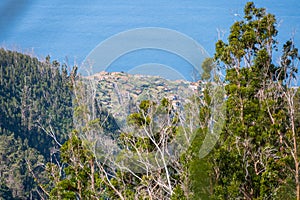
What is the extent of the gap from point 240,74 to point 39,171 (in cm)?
1343

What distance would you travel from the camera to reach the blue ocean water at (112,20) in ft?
90.0

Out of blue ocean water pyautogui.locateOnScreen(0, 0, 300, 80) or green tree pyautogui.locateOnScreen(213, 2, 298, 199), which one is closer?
green tree pyautogui.locateOnScreen(213, 2, 298, 199)

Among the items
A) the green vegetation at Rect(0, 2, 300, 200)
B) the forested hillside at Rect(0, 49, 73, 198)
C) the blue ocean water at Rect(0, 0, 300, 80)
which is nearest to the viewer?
the green vegetation at Rect(0, 2, 300, 200)

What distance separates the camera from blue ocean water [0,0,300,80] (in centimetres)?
2744

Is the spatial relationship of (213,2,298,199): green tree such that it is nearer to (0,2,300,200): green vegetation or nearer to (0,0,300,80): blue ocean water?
(0,2,300,200): green vegetation

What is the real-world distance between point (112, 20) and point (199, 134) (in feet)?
89.5

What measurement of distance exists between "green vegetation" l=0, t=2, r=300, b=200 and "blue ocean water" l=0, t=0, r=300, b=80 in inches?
766

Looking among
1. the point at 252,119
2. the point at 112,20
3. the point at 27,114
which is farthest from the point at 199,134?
the point at 112,20

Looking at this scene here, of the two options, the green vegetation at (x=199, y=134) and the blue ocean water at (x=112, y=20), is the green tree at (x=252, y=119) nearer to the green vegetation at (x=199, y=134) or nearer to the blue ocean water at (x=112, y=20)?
the green vegetation at (x=199, y=134)

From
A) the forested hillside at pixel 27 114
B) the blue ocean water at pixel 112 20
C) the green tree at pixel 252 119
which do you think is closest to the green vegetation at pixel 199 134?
the green tree at pixel 252 119

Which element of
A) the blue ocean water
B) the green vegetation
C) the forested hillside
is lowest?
the green vegetation

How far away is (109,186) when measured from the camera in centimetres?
477

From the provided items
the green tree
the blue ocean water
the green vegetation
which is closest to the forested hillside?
the blue ocean water

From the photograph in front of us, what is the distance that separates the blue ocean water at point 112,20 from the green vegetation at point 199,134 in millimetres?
19451
